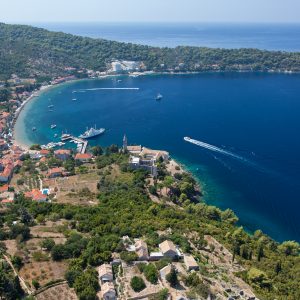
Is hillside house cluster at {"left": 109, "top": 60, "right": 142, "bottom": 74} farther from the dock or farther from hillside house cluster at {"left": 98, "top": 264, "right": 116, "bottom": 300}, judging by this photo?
hillside house cluster at {"left": 98, "top": 264, "right": 116, "bottom": 300}

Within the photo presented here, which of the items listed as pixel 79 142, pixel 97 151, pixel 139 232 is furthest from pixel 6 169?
pixel 139 232

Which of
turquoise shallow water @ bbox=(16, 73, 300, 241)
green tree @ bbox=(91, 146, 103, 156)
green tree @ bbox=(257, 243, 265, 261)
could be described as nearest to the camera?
green tree @ bbox=(257, 243, 265, 261)

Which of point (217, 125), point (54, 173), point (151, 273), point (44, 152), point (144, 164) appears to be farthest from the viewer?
point (217, 125)

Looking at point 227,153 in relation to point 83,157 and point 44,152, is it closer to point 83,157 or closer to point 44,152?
point 83,157

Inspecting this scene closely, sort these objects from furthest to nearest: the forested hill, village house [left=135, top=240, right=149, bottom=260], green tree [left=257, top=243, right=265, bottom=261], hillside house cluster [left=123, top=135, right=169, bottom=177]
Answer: the forested hill, hillside house cluster [left=123, top=135, right=169, bottom=177], green tree [left=257, top=243, right=265, bottom=261], village house [left=135, top=240, right=149, bottom=260]

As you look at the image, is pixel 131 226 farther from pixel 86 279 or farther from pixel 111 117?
pixel 111 117

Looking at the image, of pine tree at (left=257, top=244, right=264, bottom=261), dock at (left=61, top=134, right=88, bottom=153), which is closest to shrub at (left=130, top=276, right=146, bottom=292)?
pine tree at (left=257, top=244, right=264, bottom=261)
